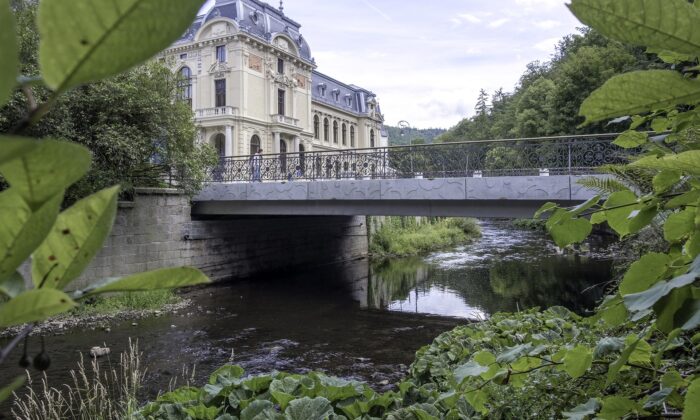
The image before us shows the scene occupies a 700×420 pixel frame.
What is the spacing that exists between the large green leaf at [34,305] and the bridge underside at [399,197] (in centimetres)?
1105

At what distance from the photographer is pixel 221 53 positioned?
1267 inches

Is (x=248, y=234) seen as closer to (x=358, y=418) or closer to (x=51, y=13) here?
(x=358, y=418)

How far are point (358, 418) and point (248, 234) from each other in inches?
600

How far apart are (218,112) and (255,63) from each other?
→ 14.0 feet

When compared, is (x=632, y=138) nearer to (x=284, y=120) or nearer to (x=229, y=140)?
(x=229, y=140)

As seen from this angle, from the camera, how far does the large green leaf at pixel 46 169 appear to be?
399 millimetres

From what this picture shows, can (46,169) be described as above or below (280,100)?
below

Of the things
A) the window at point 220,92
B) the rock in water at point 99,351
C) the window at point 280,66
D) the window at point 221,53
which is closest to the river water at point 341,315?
the rock in water at point 99,351

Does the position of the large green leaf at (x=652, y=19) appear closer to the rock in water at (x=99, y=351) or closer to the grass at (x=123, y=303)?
the rock in water at (x=99, y=351)

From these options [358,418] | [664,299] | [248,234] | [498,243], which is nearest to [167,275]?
[664,299]

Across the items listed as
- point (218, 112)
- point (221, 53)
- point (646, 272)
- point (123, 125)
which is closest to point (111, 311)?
point (123, 125)

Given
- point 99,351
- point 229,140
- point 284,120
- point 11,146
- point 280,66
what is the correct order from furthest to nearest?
1. point 280,66
2. point 284,120
3. point 229,140
4. point 99,351
5. point 11,146

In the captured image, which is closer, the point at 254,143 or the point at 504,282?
the point at 504,282

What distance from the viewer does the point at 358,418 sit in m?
3.45
